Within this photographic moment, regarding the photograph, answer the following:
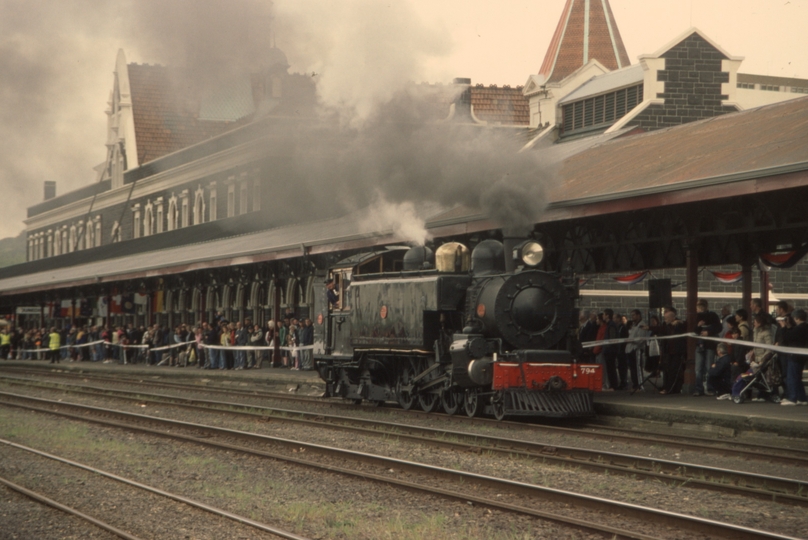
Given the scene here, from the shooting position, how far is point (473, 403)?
15.4 m

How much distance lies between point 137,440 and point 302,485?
470cm

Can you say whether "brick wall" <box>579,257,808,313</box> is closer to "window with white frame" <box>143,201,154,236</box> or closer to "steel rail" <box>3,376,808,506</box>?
"steel rail" <box>3,376,808,506</box>

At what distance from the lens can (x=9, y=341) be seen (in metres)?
46.6

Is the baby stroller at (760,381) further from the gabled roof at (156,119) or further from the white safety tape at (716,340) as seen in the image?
the gabled roof at (156,119)

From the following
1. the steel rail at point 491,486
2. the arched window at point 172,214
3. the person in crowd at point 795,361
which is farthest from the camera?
the arched window at point 172,214

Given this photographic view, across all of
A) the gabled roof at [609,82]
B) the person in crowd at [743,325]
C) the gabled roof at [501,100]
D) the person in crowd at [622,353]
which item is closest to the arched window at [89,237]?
the gabled roof at [501,100]

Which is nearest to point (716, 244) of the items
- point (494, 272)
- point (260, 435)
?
point (494, 272)

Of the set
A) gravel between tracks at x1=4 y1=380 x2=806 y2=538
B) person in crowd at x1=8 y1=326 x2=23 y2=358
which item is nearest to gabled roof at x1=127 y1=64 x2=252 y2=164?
person in crowd at x1=8 y1=326 x2=23 y2=358

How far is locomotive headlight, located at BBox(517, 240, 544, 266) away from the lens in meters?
14.6

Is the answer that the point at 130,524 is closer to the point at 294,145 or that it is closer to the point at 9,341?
the point at 294,145

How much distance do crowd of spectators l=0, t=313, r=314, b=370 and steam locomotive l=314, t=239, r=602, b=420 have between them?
25.7ft

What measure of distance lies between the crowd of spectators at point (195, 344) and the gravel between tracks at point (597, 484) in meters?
12.3

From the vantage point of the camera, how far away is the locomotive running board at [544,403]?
1424 centimetres

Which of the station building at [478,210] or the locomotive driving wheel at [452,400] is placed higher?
the station building at [478,210]
